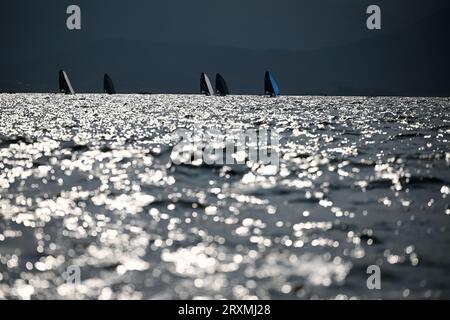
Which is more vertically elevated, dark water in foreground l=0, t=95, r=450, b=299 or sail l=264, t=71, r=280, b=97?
sail l=264, t=71, r=280, b=97

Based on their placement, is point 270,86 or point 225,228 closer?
point 225,228

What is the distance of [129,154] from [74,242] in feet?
56.5

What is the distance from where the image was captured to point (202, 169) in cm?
2364

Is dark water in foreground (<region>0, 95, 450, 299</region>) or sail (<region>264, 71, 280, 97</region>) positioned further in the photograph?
sail (<region>264, 71, 280, 97</region>)

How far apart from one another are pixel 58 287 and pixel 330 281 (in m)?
5.08

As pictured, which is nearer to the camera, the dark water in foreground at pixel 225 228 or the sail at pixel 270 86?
the dark water in foreground at pixel 225 228

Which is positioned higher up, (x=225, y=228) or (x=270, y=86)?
(x=270, y=86)

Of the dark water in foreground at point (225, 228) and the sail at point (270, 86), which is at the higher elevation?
the sail at point (270, 86)
